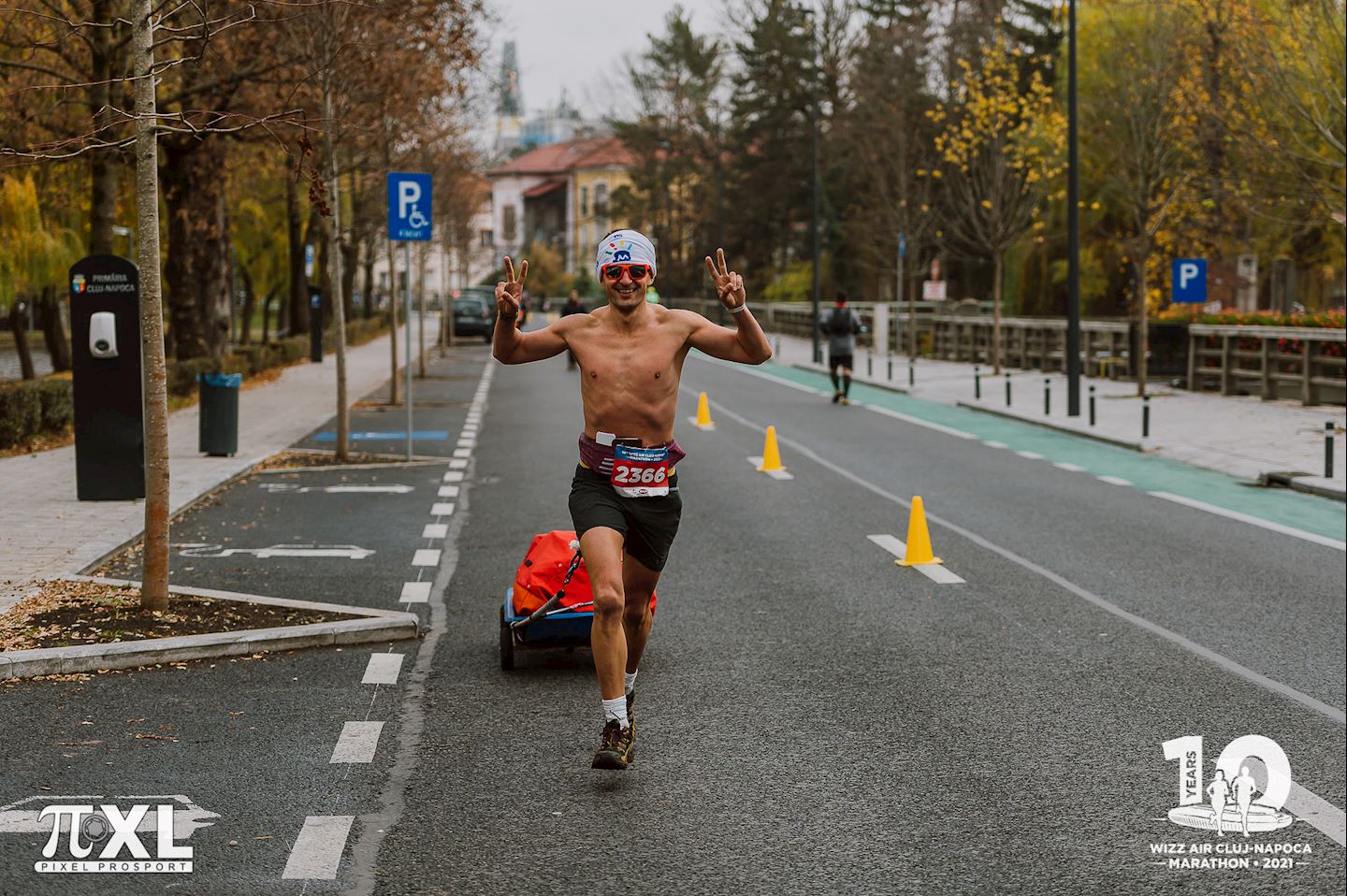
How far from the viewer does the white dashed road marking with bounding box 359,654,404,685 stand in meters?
7.80

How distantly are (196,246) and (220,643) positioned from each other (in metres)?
24.1

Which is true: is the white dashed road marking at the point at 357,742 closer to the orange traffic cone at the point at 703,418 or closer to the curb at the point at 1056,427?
the curb at the point at 1056,427

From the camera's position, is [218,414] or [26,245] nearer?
[218,414]

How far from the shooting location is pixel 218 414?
60.2 ft

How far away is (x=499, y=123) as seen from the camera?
209 feet

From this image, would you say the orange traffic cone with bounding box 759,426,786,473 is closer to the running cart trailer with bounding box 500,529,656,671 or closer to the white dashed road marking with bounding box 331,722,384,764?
the running cart trailer with bounding box 500,529,656,671

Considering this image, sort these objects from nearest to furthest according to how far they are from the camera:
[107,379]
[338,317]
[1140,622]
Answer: [1140,622]
[107,379]
[338,317]

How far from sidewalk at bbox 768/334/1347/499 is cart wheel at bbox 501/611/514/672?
1037cm

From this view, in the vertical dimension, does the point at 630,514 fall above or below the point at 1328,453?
above

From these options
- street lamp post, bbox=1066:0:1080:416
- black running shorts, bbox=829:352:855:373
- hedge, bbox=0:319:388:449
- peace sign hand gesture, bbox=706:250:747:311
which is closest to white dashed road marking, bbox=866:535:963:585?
peace sign hand gesture, bbox=706:250:747:311

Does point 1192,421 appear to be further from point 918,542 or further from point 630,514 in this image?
point 630,514

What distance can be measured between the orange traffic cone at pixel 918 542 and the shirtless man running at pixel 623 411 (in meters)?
5.31

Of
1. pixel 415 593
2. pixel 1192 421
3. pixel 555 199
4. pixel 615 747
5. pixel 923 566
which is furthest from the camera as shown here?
pixel 555 199

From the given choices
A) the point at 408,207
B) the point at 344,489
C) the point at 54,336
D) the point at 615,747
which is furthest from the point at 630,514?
the point at 54,336
